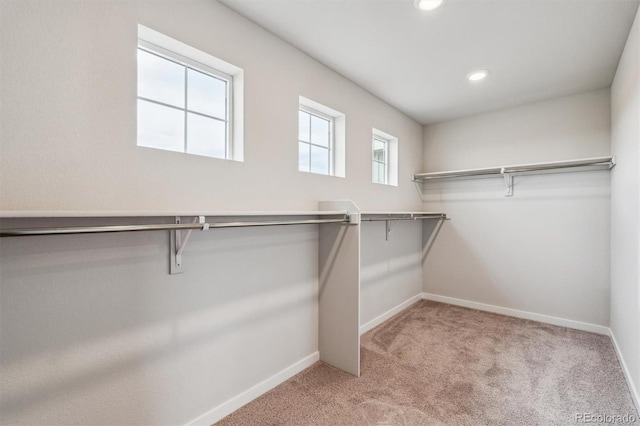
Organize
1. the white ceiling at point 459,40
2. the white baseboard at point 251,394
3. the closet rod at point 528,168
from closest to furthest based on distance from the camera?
1. the white baseboard at point 251,394
2. the white ceiling at point 459,40
3. the closet rod at point 528,168

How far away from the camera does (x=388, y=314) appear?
324 cm

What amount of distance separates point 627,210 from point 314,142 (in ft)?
7.73

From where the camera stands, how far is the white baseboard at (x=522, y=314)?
2.90 m

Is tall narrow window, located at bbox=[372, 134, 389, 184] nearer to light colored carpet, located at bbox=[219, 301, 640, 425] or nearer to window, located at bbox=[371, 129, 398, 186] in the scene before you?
window, located at bbox=[371, 129, 398, 186]

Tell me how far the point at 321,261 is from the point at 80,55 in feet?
6.00

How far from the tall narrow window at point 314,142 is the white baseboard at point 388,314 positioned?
1.57m

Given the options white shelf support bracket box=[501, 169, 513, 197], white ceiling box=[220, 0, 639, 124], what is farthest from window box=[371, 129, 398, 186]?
white shelf support bracket box=[501, 169, 513, 197]

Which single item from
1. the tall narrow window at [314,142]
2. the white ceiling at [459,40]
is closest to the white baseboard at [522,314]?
the white ceiling at [459,40]

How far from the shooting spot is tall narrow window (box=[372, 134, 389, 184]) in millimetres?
3340

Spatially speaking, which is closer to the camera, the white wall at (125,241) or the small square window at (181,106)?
the white wall at (125,241)

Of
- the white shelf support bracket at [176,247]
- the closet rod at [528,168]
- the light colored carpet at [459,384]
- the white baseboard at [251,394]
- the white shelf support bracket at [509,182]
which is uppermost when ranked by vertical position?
the closet rod at [528,168]

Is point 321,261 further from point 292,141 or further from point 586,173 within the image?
point 586,173

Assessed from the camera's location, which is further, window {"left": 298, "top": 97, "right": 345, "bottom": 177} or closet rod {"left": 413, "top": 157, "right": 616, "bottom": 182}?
closet rod {"left": 413, "top": 157, "right": 616, "bottom": 182}

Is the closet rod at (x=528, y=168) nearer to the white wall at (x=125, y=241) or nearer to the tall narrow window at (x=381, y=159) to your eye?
the tall narrow window at (x=381, y=159)
